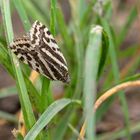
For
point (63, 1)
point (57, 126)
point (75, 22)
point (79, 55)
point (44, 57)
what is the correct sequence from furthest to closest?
point (63, 1), point (75, 22), point (79, 55), point (57, 126), point (44, 57)

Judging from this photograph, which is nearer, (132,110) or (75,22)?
(75,22)

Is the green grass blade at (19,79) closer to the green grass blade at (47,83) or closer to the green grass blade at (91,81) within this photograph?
the green grass blade at (47,83)

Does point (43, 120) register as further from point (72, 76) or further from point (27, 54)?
point (72, 76)

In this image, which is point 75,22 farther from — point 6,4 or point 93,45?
point 93,45

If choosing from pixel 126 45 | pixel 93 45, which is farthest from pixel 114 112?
pixel 93 45

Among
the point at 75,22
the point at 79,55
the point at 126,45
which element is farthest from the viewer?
the point at 126,45

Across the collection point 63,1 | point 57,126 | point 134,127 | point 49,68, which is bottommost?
point 134,127

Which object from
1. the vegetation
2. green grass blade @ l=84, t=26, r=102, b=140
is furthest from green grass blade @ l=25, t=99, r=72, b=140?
green grass blade @ l=84, t=26, r=102, b=140

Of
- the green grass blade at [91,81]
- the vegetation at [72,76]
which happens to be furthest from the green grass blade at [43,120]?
the green grass blade at [91,81]

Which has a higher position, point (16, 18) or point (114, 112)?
point (16, 18)

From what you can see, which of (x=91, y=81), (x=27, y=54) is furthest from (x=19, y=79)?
(x=91, y=81)
